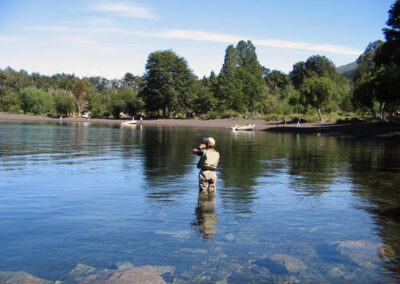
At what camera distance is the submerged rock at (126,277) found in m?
6.16

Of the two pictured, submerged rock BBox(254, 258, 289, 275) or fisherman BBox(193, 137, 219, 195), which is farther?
fisherman BBox(193, 137, 219, 195)

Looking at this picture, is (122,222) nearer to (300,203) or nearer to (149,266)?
(149,266)

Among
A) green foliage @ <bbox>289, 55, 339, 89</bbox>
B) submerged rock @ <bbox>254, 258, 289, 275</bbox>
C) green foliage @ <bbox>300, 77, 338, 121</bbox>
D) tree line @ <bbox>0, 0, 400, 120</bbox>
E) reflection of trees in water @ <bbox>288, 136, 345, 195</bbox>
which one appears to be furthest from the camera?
green foliage @ <bbox>289, 55, 339, 89</bbox>

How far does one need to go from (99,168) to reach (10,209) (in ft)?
28.3

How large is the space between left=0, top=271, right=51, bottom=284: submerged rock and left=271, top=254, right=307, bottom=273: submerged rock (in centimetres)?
417

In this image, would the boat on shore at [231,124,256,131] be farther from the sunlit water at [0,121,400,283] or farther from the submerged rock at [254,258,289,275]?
the submerged rock at [254,258,289,275]

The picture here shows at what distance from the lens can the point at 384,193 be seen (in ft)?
44.6

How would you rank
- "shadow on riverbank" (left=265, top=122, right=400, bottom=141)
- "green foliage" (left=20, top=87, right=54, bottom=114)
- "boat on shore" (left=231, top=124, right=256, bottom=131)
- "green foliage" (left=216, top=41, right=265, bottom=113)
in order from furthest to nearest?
"green foliage" (left=20, top=87, right=54, bottom=114), "green foliage" (left=216, top=41, right=265, bottom=113), "boat on shore" (left=231, top=124, right=256, bottom=131), "shadow on riverbank" (left=265, top=122, right=400, bottom=141)

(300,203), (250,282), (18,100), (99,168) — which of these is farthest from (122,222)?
(18,100)

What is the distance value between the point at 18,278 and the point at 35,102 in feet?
402

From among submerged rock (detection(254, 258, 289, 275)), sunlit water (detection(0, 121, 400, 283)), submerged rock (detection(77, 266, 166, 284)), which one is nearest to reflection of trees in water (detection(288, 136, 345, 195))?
sunlit water (detection(0, 121, 400, 283))

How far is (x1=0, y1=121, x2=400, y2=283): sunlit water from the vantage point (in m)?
6.97

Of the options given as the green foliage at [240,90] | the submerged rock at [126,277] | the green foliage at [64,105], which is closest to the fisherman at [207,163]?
the submerged rock at [126,277]

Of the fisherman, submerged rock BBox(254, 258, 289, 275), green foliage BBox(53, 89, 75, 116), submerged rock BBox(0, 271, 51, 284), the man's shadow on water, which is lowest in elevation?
submerged rock BBox(254, 258, 289, 275)
